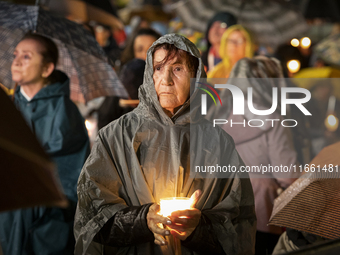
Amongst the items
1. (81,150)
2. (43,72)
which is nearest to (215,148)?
(81,150)

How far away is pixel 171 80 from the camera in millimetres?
2293

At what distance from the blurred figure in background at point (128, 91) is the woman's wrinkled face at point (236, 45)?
1376 millimetres

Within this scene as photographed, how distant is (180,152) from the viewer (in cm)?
227

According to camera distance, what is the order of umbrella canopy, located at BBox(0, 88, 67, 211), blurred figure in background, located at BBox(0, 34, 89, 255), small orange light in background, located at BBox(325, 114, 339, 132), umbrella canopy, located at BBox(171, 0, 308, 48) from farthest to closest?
umbrella canopy, located at BBox(171, 0, 308, 48), small orange light in background, located at BBox(325, 114, 339, 132), blurred figure in background, located at BBox(0, 34, 89, 255), umbrella canopy, located at BBox(0, 88, 67, 211)

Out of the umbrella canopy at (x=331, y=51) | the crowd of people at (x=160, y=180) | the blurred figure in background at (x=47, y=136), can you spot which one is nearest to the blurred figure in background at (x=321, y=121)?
the umbrella canopy at (x=331, y=51)

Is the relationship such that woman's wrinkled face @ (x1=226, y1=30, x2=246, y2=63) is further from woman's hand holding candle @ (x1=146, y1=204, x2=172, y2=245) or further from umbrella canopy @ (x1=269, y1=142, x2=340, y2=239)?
woman's hand holding candle @ (x1=146, y1=204, x2=172, y2=245)

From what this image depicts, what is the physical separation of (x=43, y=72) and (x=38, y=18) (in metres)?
0.46

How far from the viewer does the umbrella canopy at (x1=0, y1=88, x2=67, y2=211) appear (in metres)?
0.87

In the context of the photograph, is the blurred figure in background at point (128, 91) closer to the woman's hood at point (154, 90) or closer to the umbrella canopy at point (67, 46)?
the umbrella canopy at point (67, 46)

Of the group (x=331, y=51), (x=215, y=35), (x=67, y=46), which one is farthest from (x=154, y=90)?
(x=331, y=51)

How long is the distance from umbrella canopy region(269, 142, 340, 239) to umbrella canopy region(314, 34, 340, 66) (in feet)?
12.4

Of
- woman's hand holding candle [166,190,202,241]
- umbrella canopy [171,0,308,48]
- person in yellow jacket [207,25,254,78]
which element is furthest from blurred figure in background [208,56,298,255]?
umbrella canopy [171,0,308,48]

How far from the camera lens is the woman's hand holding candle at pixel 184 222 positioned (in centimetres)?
195

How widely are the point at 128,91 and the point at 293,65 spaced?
154 inches
